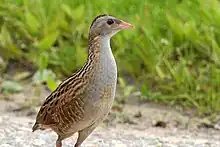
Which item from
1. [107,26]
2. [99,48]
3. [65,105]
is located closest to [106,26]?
[107,26]

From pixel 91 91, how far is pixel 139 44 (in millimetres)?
2734

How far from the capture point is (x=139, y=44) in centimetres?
844

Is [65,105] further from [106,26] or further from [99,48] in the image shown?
[106,26]

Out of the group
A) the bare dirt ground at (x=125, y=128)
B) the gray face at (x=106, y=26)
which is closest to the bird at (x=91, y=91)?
the gray face at (x=106, y=26)

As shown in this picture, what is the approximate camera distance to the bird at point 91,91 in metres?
5.76

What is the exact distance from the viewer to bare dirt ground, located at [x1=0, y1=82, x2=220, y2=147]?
22.9ft

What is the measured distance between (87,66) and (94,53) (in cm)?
10

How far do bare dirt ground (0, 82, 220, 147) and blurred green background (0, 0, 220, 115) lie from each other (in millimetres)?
180

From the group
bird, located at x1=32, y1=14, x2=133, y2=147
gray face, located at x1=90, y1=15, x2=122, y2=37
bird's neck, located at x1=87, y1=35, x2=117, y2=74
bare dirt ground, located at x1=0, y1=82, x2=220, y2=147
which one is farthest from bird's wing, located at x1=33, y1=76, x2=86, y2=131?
bare dirt ground, located at x1=0, y1=82, x2=220, y2=147

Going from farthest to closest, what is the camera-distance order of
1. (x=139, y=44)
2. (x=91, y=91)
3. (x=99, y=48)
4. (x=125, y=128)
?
(x=139, y=44) → (x=125, y=128) → (x=99, y=48) → (x=91, y=91)

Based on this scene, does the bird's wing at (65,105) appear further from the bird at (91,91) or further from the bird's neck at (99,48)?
the bird's neck at (99,48)

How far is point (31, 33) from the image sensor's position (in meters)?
8.90

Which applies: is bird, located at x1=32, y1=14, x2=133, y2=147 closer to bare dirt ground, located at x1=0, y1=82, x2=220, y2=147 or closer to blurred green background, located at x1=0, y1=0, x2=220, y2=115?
bare dirt ground, located at x1=0, y1=82, x2=220, y2=147

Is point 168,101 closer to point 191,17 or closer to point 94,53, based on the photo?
point 191,17
